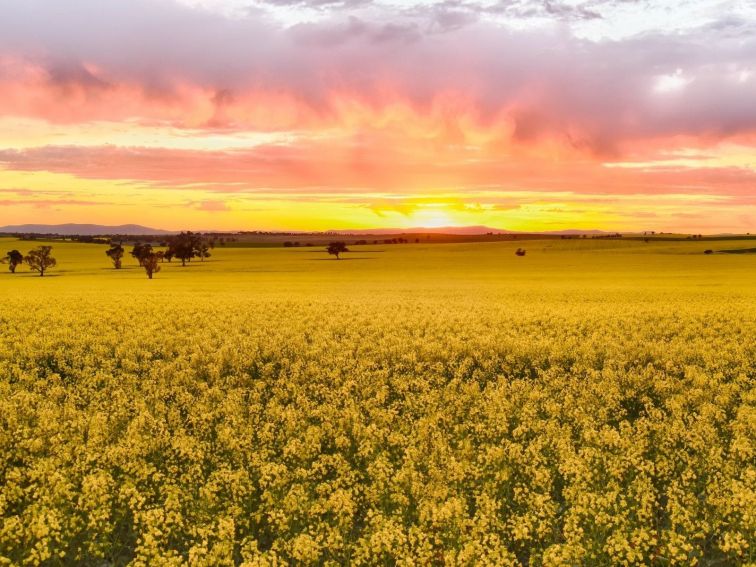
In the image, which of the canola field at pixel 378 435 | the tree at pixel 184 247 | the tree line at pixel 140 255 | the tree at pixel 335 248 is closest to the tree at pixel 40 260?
the tree line at pixel 140 255

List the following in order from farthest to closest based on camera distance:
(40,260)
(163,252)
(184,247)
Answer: (184,247) < (163,252) < (40,260)

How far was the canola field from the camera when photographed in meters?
10.2

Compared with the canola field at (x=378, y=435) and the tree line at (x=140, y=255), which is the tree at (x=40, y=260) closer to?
the tree line at (x=140, y=255)

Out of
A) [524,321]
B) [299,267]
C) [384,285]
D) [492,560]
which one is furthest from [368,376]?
[299,267]

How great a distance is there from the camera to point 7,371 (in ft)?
79.8

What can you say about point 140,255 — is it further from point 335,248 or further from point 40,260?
point 335,248

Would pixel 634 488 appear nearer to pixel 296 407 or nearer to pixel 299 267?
pixel 296 407

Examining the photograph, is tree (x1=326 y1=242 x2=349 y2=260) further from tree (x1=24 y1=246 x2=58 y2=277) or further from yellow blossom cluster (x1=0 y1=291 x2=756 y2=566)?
yellow blossom cluster (x1=0 y1=291 x2=756 y2=566)

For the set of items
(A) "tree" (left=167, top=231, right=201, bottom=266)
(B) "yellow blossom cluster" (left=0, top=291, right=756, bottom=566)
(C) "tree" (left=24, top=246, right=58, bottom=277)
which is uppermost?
(A) "tree" (left=167, top=231, right=201, bottom=266)

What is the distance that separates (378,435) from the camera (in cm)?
1482

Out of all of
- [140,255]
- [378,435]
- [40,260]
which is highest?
[140,255]

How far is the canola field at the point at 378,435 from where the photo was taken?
33.4 feet

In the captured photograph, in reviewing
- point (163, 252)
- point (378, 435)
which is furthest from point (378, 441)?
point (163, 252)

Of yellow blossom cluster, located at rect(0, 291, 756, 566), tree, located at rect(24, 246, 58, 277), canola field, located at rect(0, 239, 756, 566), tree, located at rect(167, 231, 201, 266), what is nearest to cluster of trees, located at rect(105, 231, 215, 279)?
tree, located at rect(167, 231, 201, 266)
